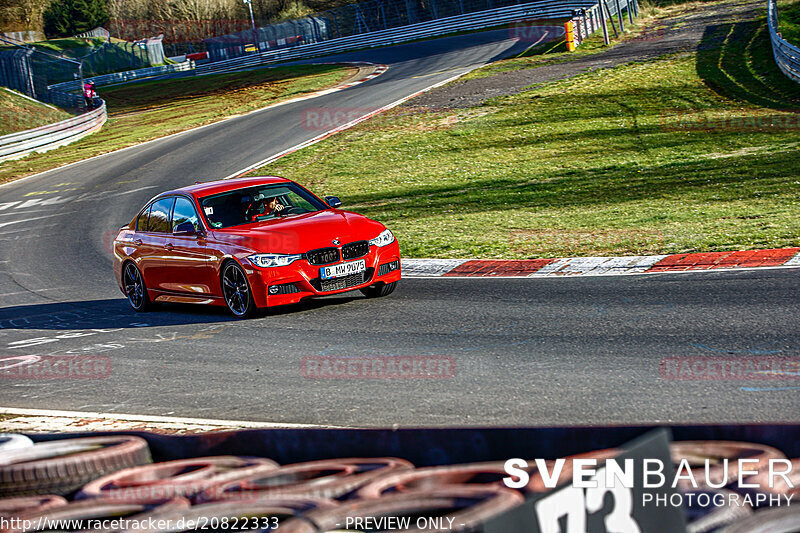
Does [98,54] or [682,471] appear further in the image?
[98,54]

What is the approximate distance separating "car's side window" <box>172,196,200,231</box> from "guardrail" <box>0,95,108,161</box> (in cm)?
2624

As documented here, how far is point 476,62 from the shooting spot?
40000 mm

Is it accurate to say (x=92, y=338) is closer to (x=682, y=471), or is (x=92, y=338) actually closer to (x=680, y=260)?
(x=680, y=260)

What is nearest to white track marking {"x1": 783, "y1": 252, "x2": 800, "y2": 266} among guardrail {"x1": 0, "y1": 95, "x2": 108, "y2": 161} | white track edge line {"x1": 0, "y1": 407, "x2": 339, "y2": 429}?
white track edge line {"x1": 0, "y1": 407, "x2": 339, "y2": 429}

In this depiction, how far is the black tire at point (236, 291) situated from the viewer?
1041 centimetres

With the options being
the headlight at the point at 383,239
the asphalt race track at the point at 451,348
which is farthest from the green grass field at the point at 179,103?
the headlight at the point at 383,239

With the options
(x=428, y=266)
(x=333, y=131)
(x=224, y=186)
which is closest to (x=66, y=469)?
(x=224, y=186)

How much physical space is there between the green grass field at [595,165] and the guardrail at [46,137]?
14.8 m

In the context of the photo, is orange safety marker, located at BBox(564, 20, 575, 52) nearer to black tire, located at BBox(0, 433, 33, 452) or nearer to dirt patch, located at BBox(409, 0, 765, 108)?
dirt patch, located at BBox(409, 0, 765, 108)

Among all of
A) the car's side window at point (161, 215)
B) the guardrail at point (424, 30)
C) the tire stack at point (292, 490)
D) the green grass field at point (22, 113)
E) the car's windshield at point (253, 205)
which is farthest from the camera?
the guardrail at point (424, 30)

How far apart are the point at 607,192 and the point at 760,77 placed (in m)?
14.0

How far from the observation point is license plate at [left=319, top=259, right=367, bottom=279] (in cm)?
1026

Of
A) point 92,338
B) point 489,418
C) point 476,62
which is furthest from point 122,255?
point 476,62

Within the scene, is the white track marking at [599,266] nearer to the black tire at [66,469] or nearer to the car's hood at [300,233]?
the car's hood at [300,233]
